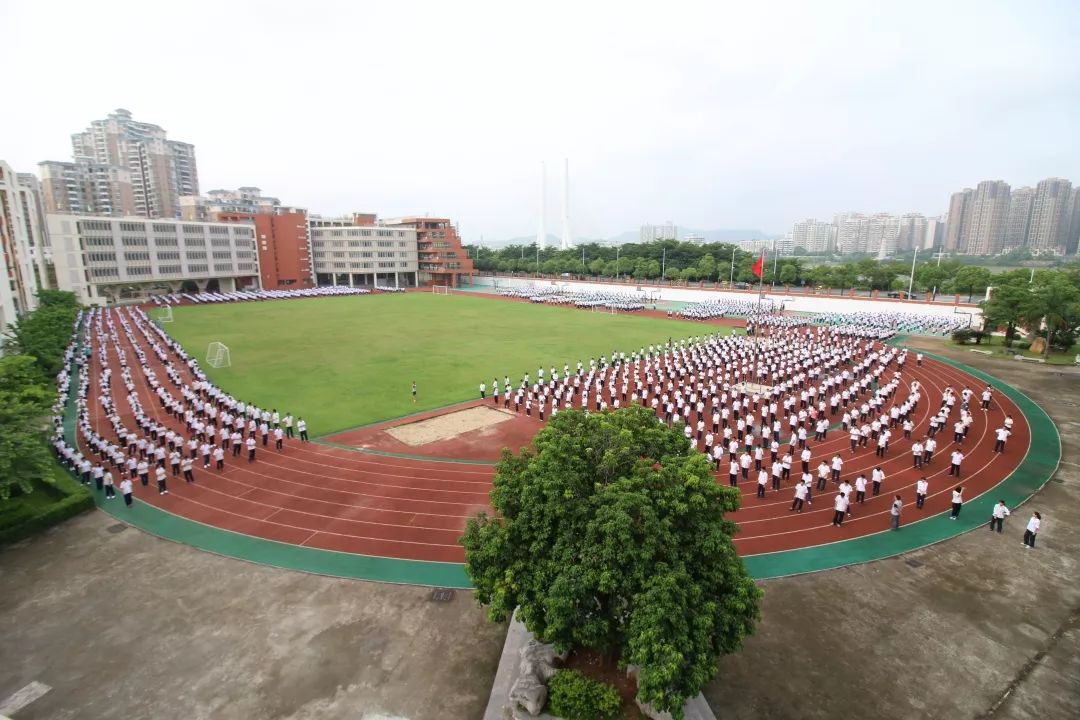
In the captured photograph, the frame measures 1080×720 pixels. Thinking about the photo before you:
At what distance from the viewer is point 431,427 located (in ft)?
64.1

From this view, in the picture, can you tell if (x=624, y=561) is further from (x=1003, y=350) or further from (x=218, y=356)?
(x=1003, y=350)

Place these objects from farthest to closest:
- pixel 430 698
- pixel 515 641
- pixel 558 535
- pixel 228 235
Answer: pixel 228 235, pixel 515 641, pixel 430 698, pixel 558 535

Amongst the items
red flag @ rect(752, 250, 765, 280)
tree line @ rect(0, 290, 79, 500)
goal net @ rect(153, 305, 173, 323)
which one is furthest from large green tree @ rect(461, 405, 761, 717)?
goal net @ rect(153, 305, 173, 323)

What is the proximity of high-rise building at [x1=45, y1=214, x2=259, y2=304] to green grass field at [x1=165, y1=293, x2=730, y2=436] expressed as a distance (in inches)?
320

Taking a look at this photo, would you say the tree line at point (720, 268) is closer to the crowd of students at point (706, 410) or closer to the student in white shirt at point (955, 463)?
the crowd of students at point (706, 410)

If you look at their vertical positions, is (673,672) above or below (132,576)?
above

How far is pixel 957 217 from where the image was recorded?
12694 centimetres

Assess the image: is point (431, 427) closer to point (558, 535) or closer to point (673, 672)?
point (558, 535)

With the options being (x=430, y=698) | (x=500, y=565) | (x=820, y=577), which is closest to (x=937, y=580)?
(x=820, y=577)

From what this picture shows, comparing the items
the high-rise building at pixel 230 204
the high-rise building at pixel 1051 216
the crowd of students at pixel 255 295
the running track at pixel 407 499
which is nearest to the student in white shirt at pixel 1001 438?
the running track at pixel 407 499

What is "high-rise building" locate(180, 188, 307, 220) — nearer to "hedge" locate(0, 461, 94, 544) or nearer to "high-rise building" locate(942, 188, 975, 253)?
"hedge" locate(0, 461, 94, 544)

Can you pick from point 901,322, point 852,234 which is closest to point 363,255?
point 901,322

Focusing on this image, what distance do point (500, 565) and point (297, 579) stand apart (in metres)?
5.39

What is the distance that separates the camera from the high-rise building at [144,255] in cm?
5253
